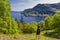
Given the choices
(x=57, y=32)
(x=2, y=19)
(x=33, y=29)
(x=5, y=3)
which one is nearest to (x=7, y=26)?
(x=2, y=19)

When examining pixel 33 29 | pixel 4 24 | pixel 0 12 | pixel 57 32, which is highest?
pixel 0 12

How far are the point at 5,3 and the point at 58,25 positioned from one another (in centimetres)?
1112

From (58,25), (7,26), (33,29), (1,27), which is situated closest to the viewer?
(1,27)

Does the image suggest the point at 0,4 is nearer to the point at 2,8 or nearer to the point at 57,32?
the point at 2,8

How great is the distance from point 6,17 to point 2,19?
1853 millimetres

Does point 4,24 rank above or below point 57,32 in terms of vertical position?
above

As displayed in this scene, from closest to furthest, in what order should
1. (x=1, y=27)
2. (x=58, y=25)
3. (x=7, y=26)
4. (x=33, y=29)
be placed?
(x=1, y=27)
(x=7, y=26)
(x=58, y=25)
(x=33, y=29)

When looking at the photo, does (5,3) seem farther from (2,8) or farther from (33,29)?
(33,29)

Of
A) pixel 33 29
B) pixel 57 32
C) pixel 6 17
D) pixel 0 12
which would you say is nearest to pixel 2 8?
pixel 0 12

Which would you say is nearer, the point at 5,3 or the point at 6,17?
the point at 5,3

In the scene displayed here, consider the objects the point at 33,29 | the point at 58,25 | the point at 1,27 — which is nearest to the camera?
the point at 1,27

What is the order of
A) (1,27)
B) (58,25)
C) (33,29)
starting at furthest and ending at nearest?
(33,29) < (58,25) < (1,27)

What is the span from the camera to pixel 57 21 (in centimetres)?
3862

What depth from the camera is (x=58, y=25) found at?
3766 centimetres
